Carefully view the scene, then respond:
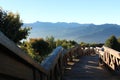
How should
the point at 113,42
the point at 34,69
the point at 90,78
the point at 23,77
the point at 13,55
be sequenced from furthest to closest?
the point at 113,42
the point at 90,78
the point at 34,69
the point at 23,77
the point at 13,55

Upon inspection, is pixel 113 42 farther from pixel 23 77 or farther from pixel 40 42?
pixel 23 77

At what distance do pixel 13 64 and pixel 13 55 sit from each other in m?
0.05

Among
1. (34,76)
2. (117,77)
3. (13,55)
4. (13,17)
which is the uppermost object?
(13,17)

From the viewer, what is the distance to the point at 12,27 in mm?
34062

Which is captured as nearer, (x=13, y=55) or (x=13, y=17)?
(x=13, y=55)

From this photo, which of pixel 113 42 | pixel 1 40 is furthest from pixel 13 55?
pixel 113 42

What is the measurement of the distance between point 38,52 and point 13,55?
29372 millimetres

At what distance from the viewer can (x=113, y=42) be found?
30656 mm

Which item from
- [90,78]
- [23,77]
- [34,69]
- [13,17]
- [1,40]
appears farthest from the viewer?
[13,17]

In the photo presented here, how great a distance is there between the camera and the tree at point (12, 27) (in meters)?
32.8

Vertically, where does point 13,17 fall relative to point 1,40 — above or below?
above

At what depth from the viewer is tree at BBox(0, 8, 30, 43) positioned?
32812 millimetres

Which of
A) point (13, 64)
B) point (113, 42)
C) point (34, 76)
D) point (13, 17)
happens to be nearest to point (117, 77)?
point (34, 76)

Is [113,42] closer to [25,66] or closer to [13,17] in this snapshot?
[13,17]
